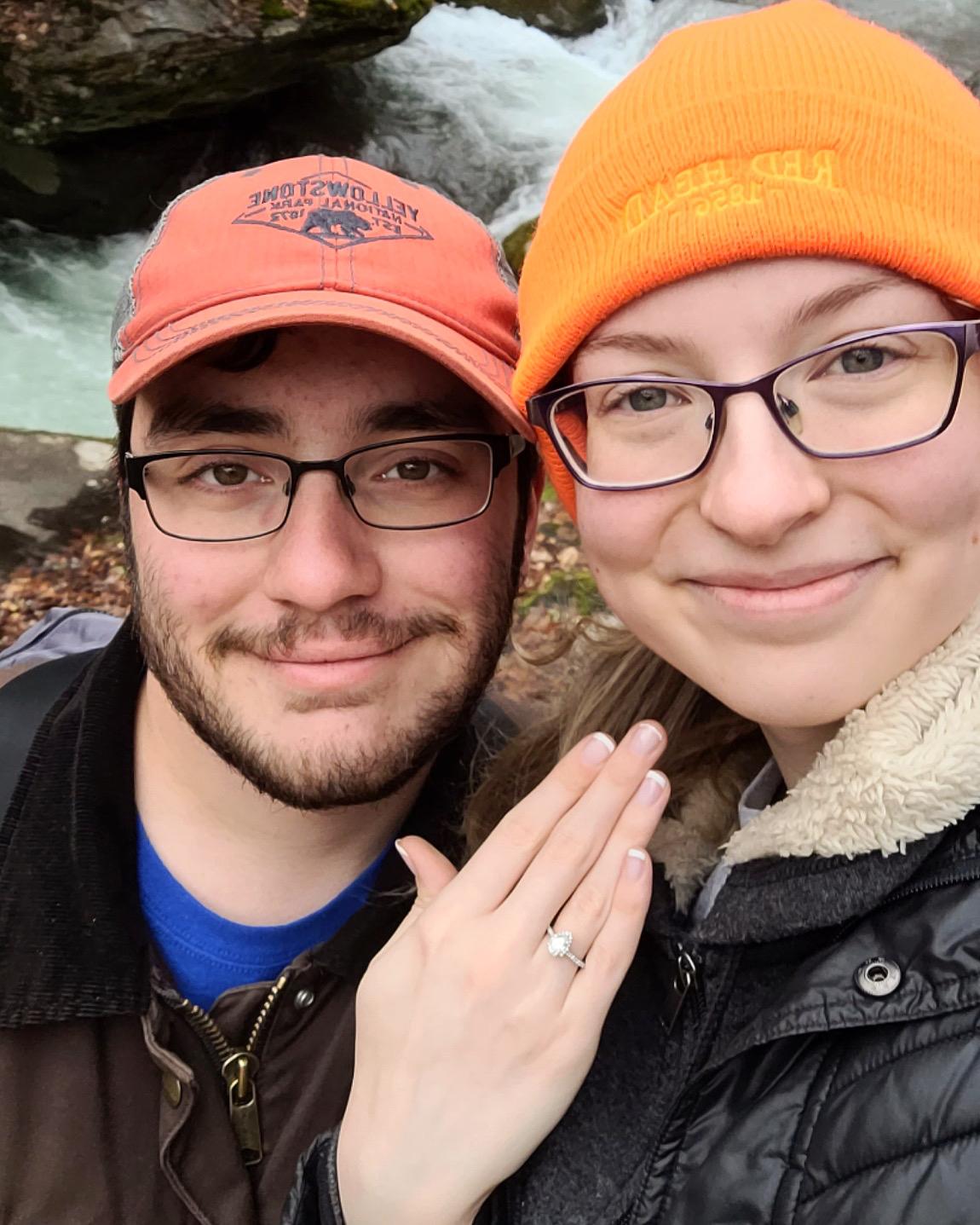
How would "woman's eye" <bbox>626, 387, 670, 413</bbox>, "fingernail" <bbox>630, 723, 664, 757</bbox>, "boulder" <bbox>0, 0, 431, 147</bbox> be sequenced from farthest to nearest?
"boulder" <bbox>0, 0, 431, 147</bbox> → "fingernail" <bbox>630, 723, 664, 757</bbox> → "woman's eye" <bbox>626, 387, 670, 413</bbox>

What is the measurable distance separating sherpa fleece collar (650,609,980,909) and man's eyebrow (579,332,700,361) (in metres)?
0.55

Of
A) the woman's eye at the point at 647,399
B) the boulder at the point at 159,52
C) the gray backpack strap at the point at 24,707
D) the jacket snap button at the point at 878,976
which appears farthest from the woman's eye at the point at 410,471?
the boulder at the point at 159,52

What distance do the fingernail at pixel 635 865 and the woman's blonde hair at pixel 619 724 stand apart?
0.31 m

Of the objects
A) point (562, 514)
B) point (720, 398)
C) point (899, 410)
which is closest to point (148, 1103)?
point (720, 398)

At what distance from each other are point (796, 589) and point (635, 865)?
541 millimetres

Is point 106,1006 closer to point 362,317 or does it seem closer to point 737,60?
point 362,317

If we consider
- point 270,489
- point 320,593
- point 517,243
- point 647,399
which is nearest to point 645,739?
point 647,399

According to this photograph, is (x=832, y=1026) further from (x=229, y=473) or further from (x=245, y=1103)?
(x=229, y=473)

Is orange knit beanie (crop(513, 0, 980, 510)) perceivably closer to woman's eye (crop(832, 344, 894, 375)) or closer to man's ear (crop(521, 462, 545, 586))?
woman's eye (crop(832, 344, 894, 375))

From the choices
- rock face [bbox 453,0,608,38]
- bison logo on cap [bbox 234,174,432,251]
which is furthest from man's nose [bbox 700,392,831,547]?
rock face [bbox 453,0,608,38]

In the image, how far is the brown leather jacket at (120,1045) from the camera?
177cm

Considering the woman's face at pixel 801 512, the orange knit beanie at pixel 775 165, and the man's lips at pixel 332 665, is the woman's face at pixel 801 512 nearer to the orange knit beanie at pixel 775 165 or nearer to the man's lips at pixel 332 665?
the orange knit beanie at pixel 775 165

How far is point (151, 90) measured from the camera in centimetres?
812

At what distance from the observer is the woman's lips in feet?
3.92
